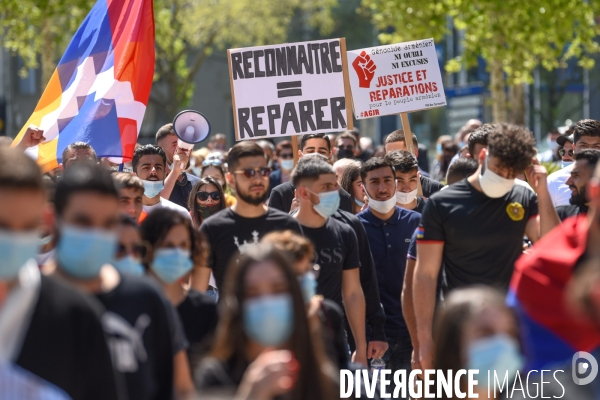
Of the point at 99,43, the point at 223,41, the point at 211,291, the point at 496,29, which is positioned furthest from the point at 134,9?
the point at 223,41

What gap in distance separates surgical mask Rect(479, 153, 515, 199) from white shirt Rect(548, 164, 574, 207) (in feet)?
6.61

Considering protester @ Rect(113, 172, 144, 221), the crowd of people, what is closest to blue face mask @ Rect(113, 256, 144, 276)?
the crowd of people

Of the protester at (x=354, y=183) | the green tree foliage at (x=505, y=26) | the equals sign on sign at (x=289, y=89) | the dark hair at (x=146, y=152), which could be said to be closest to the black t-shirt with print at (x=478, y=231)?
the protester at (x=354, y=183)

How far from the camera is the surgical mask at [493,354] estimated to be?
3.38 meters

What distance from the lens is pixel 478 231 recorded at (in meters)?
6.08

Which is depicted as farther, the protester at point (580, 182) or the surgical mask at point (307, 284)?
the protester at point (580, 182)

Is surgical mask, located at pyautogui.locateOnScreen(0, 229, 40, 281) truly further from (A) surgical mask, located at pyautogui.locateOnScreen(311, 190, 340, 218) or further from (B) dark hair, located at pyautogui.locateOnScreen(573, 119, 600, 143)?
(B) dark hair, located at pyautogui.locateOnScreen(573, 119, 600, 143)

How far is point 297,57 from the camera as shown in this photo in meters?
9.69

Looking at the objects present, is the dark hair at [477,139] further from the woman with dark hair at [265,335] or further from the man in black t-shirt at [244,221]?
the woman with dark hair at [265,335]

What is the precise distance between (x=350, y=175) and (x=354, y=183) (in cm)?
7

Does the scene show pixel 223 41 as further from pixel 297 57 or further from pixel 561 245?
pixel 561 245

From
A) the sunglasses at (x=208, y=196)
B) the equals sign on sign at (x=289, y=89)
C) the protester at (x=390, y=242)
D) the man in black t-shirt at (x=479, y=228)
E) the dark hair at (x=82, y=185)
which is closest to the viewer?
the dark hair at (x=82, y=185)

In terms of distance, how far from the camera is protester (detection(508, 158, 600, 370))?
149 inches

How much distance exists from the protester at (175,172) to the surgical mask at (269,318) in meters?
5.57
